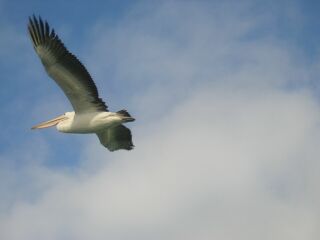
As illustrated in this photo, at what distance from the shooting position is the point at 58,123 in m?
30.5

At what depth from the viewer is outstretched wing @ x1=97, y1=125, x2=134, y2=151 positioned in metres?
30.9

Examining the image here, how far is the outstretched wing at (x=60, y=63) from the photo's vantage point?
27.1 m

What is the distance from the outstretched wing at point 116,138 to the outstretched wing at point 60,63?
297cm

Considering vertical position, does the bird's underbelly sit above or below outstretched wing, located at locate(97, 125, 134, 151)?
below

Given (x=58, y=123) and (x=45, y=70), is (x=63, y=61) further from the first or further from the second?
(x=58, y=123)

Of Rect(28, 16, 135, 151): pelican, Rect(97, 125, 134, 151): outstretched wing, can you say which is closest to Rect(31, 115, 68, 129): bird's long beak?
Rect(28, 16, 135, 151): pelican

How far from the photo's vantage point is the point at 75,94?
93.2 feet

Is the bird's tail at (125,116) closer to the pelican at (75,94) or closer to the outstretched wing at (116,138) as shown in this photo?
the pelican at (75,94)

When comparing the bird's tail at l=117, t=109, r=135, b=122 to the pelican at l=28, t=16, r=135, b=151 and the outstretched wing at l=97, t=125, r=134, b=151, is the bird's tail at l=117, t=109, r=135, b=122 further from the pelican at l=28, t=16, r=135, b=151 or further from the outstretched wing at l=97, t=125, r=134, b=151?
the outstretched wing at l=97, t=125, r=134, b=151

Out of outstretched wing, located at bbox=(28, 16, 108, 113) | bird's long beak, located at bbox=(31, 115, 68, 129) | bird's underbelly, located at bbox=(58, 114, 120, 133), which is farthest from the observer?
bird's long beak, located at bbox=(31, 115, 68, 129)

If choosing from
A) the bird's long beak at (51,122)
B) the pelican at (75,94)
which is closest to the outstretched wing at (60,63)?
the pelican at (75,94)

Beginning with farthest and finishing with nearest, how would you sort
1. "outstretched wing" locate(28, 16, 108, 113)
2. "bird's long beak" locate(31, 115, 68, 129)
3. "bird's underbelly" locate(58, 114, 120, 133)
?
"bird's long beak" locate(31, 115, 68, 129) < "bird's underbelly" locate(58, 114, 120, 133) < "outstretched wing" locate(28, 16, 108, 113)

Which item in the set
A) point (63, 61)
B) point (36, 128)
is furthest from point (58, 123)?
point (63, 61)

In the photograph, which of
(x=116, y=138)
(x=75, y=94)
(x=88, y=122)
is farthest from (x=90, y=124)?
(x=116, y=138)
